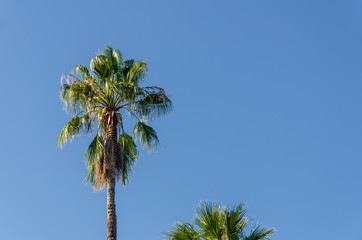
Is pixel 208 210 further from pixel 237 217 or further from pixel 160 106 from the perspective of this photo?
pixel 160 106

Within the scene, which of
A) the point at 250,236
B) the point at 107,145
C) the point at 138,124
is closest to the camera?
the point at 250,236

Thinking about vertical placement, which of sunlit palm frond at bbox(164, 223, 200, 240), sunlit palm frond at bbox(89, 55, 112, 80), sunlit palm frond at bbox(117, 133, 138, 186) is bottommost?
sunlit palm frond at bbox(164, 223, 200, 240)

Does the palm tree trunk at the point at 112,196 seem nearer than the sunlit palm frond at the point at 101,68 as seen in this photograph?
Yes

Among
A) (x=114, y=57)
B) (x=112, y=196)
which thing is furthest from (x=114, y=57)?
(x=112, y=196)

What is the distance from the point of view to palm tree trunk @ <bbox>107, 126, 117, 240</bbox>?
703 inches

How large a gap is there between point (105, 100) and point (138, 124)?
159 cm

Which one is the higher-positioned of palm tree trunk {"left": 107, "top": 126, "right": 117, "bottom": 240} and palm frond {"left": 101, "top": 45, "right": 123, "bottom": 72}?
palm frond {"left": 101, "top": 45, "right": 123, "bottom": 72}

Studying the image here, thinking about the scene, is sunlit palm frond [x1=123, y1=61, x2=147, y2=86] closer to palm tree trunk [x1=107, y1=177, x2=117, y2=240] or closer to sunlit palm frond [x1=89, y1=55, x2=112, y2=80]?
sunlit palm frond [x1=89, y1=55, x2=112, y2=80]

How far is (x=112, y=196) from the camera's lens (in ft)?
60.7

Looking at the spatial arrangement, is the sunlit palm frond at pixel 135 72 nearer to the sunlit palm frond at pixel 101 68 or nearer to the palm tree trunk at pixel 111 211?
the sunlit palm frond at pixel 101 68

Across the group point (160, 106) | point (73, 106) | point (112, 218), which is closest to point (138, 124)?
point (160, 106)

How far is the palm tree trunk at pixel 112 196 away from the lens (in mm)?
17859

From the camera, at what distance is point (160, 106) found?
21.0m

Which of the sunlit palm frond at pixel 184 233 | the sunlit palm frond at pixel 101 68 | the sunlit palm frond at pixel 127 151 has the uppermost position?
the sunlit palm frond at pixel 101 68
